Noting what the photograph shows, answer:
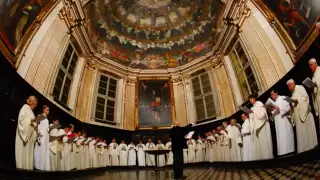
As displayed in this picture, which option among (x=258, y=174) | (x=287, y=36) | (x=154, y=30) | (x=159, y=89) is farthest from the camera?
(x=154, y=30)

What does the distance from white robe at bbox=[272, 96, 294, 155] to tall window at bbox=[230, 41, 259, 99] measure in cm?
502

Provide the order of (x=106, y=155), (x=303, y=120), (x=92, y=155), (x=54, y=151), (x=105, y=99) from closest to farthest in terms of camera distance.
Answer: (x=303, y=120)
(x=54, y=151)
(x=92, y=155)
(x=106, y=155)
(x=105, y=99)

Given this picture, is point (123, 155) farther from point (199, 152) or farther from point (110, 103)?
point (199, 152)

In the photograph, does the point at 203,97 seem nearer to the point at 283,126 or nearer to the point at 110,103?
the point at 110,103

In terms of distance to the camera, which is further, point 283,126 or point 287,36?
point 287,36

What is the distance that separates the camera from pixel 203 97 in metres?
16.8

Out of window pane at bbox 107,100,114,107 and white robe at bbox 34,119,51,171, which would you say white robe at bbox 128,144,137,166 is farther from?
white robe at bbox 34,119,51,171

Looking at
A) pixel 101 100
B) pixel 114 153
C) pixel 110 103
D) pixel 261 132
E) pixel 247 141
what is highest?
pixel 101 100

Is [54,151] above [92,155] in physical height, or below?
above

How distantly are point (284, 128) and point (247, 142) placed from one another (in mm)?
1884

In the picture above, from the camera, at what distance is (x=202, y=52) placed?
1722 centimetres

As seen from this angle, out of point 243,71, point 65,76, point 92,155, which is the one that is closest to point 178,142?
point 92,155

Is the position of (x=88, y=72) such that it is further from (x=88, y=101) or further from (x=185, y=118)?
(x=185, y=118)

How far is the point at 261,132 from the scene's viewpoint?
7527mm
